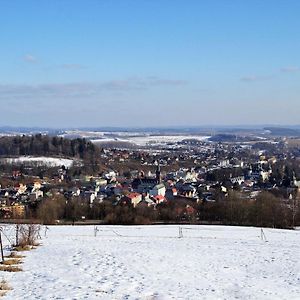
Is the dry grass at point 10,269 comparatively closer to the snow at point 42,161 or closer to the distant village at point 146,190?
the distant village at point 146,190

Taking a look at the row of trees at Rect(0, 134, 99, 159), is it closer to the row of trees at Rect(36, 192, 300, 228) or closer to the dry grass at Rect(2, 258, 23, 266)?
the row of trees at Rect(36, 192, 300, 228)

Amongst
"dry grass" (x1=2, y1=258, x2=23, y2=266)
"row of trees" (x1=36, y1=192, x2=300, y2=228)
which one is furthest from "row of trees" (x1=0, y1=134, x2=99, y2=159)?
"dry grass" (x1=2, y1=258, x2=23, y2=266)

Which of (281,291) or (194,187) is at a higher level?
(281,291)

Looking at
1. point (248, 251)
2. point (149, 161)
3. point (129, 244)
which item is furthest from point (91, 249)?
point (149, 161)

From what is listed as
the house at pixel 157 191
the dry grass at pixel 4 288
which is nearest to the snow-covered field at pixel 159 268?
the dry grass at pixel 4 288

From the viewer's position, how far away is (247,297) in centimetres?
995

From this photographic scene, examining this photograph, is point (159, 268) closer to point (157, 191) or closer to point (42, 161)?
point (157, 191)

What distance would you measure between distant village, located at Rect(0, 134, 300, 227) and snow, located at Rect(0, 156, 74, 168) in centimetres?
354

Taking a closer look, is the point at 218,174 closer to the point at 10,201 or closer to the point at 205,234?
the point at 10,201

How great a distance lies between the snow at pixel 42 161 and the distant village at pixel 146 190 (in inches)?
140

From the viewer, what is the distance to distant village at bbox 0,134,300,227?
38.8m

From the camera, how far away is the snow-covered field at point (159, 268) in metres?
10.1

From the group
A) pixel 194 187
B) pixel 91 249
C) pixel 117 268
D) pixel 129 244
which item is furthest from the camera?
pixel 194 187

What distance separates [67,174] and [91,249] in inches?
2757
